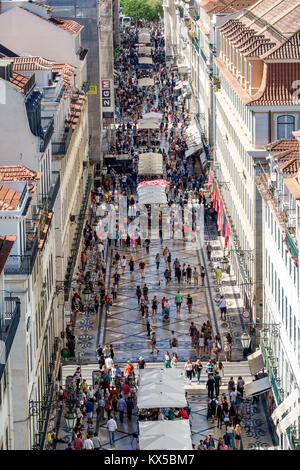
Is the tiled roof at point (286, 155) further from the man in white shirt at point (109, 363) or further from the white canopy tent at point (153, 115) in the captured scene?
the white canopy tent at point (153, 115)

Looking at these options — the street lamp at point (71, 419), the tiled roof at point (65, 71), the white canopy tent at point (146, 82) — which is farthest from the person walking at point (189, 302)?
the white canopy tent at point (146, 82)

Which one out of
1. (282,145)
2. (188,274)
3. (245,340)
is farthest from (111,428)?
(188,274)

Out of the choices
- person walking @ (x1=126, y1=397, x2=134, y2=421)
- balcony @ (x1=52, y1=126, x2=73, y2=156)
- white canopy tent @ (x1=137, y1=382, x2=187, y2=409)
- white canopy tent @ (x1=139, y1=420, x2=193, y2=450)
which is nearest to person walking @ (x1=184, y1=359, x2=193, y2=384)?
person walking @ (x1=126, y1=397, x2=134, y2=421)

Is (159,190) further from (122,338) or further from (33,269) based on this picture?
(33,269)

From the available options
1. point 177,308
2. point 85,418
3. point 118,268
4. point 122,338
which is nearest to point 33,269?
point 85,418

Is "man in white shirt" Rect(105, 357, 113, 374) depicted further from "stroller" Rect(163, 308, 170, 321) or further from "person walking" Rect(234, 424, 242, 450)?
"person walking" Rect(234, 424, 242, 450)

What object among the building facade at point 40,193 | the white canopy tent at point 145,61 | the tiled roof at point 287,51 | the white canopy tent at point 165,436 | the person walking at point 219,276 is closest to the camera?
the building facade at point 40,193

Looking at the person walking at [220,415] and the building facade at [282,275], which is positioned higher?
the building facade at [282,275]
